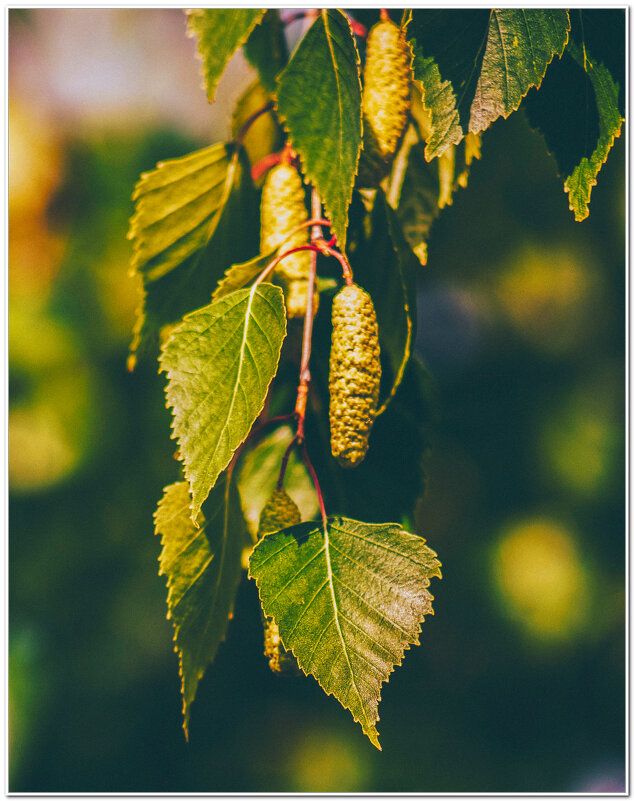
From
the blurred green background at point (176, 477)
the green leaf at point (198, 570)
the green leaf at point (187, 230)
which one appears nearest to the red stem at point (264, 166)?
the green leaf at point (187, 230)

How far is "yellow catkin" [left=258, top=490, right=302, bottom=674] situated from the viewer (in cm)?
45

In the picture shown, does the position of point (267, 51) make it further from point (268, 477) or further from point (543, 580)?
point (543, 580)

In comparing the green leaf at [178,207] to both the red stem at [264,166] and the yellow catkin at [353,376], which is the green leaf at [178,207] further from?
the yellow catkin at [353,376]

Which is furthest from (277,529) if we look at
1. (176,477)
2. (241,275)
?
(176,477)

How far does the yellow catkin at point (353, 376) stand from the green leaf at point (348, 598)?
0.05m

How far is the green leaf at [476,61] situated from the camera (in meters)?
0.42

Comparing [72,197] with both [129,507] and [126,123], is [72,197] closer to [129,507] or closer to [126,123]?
[126,123]

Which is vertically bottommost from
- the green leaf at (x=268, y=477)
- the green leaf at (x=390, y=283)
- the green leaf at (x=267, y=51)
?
the green leaf at (x=268, y=477)

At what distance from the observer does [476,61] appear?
43 centimetres

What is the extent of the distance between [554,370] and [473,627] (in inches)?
23.6

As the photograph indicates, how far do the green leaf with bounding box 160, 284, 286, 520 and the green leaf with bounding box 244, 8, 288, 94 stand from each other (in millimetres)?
212

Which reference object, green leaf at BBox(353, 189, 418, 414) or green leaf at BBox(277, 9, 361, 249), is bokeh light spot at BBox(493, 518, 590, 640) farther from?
green leaf at BBox(277, 9, 361, 249)

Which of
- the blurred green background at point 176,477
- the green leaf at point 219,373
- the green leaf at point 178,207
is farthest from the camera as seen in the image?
the blurred green background at point 176,477

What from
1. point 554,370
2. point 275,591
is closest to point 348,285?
point 275,591
